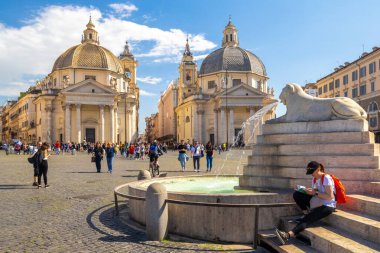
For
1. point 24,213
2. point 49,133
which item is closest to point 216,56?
point 49,133

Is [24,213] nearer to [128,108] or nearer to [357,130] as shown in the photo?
[357,130]

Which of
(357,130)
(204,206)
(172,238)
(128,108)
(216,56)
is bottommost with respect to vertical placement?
(172,238)

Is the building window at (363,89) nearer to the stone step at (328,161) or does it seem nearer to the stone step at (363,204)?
the stone step at (328,161)

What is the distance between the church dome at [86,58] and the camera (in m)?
66.0

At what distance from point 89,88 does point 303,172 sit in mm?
57832

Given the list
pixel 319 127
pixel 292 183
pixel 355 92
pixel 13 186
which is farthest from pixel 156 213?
pixel 355 92

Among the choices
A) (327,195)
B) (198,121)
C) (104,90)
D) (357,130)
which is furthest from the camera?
(198,121)

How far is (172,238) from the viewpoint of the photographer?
23.7ft

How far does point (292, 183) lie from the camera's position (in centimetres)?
816

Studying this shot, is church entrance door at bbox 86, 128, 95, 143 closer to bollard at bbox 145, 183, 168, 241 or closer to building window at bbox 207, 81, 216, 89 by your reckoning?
building window at bbox 207, 81, 216, 89

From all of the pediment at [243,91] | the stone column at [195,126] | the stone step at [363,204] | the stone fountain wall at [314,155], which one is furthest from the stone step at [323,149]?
the stone column at [195,126]

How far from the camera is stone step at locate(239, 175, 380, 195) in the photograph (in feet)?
23.4

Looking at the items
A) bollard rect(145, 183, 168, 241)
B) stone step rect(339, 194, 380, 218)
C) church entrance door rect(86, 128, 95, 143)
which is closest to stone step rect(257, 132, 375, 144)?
stone step rect(339, 194, 380, 218)

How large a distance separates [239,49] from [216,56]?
15.7ft
